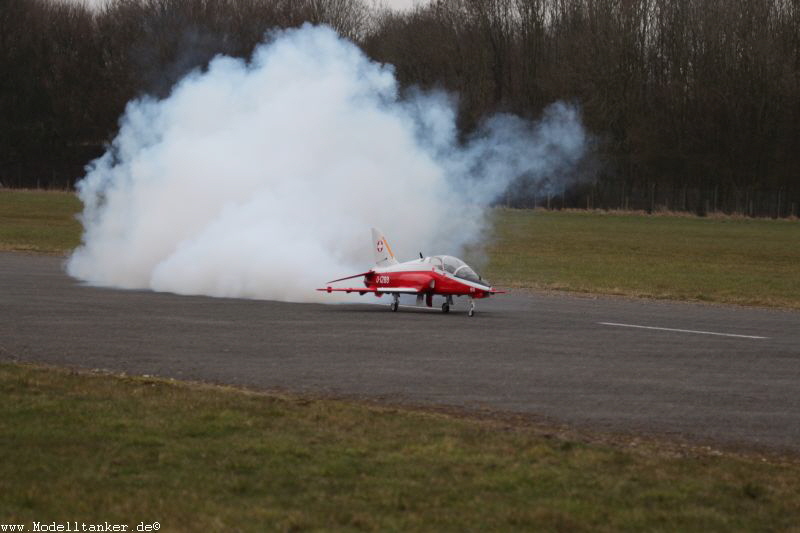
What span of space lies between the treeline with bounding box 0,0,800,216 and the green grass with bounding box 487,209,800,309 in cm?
766

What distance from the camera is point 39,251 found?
169 ft

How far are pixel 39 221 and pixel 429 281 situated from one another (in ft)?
159

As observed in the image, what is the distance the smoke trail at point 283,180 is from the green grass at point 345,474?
18.3m

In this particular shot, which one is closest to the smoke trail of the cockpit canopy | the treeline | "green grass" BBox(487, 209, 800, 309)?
the cockpit canopy

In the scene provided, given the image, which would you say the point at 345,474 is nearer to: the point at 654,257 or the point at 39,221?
the point at 654,257

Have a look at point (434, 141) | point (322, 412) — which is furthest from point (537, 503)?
point (434, 141)

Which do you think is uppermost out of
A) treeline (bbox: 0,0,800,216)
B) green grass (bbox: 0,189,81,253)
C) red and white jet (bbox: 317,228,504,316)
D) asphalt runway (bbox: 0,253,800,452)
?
treeline (bbox: 0,0,800,216)

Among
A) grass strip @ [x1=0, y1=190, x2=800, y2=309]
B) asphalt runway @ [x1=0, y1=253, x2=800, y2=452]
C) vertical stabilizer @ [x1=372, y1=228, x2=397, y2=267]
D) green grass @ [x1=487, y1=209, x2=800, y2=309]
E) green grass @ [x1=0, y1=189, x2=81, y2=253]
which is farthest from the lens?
green grass @ [x1=0, y1=189, x2=81, y2=253]

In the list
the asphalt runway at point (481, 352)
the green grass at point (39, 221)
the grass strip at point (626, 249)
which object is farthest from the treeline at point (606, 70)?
the asphalt runway at point (481, 352)

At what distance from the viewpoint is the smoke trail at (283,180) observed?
3469 cm

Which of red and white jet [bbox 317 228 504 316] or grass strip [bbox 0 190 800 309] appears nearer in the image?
red and white jet [bbox 317 228 504 316]

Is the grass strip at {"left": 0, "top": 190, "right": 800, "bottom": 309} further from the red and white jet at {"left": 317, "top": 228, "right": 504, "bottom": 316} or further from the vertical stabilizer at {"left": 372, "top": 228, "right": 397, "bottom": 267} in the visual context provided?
the red and white jet at {"left": 317, "top": 228, "right": 504, "bottom": 316}

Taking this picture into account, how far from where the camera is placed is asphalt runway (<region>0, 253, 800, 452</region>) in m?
16.6

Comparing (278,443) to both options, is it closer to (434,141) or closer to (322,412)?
(322,412)
